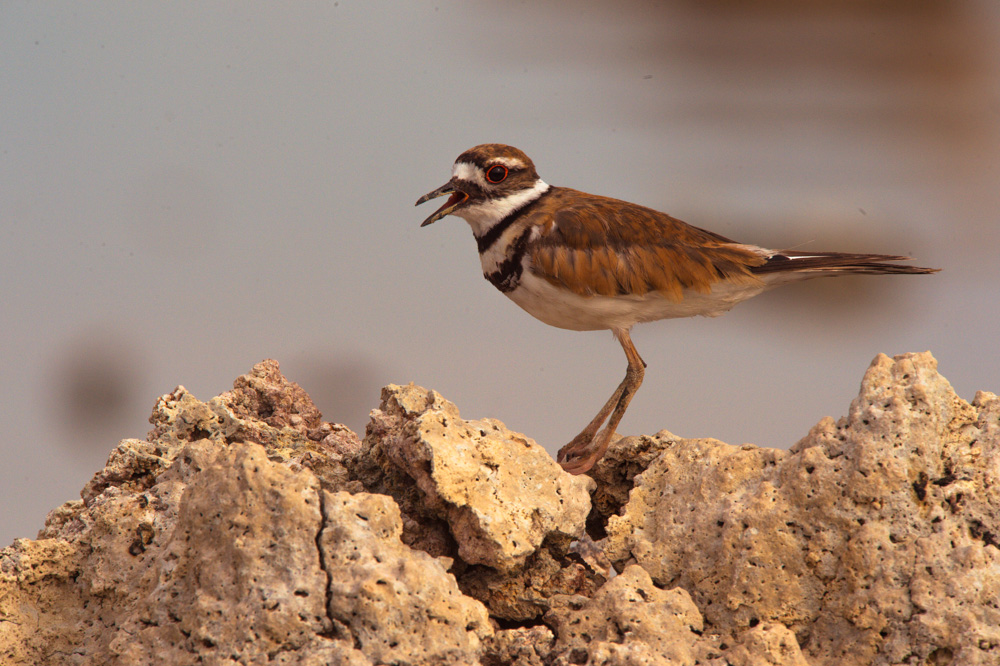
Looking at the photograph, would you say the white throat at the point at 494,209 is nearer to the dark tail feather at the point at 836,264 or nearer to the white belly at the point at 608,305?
the white belly at the point at 608,305

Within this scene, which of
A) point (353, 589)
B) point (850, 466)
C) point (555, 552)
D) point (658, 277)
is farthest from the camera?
point (658, 277)

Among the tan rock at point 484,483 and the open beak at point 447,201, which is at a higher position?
the open beak at point 447,201

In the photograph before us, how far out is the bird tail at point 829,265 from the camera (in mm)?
4141

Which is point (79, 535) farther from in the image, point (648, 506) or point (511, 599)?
point (648, 506)

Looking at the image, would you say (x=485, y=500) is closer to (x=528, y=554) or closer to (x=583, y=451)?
(x=528, y=554)

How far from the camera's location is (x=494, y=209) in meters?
4.27

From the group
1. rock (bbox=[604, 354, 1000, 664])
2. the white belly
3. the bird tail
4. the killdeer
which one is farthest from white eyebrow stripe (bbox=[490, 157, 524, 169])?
rock (bbox=[604, 354, 1000, 664])

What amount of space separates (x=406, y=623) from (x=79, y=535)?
1.65 metres

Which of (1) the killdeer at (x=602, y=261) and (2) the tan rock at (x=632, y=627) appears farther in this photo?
(1) the killdeer at (x=602, y=261)

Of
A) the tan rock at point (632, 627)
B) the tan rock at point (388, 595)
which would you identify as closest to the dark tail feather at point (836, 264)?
the tan rock at point (632, 627)

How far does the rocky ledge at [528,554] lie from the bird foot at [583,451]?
1.40 ft

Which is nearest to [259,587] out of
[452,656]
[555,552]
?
[452,656]

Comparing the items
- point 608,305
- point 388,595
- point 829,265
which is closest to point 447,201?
point 608,305

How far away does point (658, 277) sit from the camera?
4.09 meters
